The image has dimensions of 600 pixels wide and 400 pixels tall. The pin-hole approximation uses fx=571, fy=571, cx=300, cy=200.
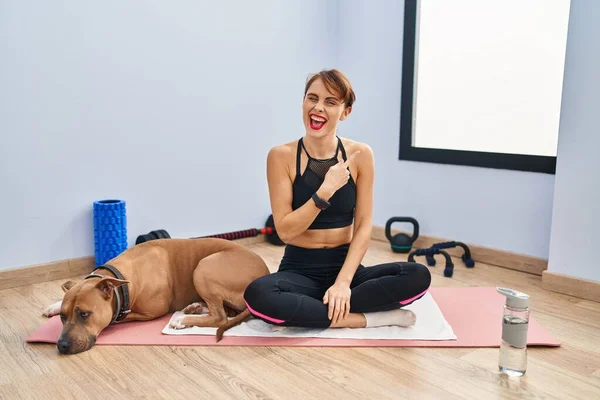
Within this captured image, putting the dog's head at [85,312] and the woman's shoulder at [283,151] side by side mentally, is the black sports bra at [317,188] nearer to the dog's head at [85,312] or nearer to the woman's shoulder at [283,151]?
the woman's shoulder at [283,151]

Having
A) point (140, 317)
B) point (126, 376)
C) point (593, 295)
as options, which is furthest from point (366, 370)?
point (593, 295)

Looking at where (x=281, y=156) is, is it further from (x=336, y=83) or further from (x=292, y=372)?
(x=292, y=372)

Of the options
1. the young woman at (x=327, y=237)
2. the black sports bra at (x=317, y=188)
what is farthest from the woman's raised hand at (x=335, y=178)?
the black sports bra at (x=317, y=188)

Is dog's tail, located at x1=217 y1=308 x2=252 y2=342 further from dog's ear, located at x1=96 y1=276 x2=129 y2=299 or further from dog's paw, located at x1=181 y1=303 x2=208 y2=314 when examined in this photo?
dog's ear, located at x1=96 y1=276 x2=129 y2=299

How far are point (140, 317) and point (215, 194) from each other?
129 cm

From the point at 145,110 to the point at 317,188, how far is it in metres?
1.30

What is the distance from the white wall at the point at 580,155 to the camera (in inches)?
96.7

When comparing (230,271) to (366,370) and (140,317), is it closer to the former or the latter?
(140,317)

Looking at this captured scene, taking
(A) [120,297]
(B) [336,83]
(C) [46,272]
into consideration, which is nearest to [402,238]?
(B) [336,83]

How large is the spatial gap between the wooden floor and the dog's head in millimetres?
48

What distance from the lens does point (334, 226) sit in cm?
218

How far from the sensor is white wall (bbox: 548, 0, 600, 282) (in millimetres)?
2457


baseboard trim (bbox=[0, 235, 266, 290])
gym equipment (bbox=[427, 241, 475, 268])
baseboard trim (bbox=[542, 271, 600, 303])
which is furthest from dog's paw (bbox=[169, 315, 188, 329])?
baseboard trim (bbox=[542, 271, 600, 303])

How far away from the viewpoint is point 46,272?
2.75 meters
